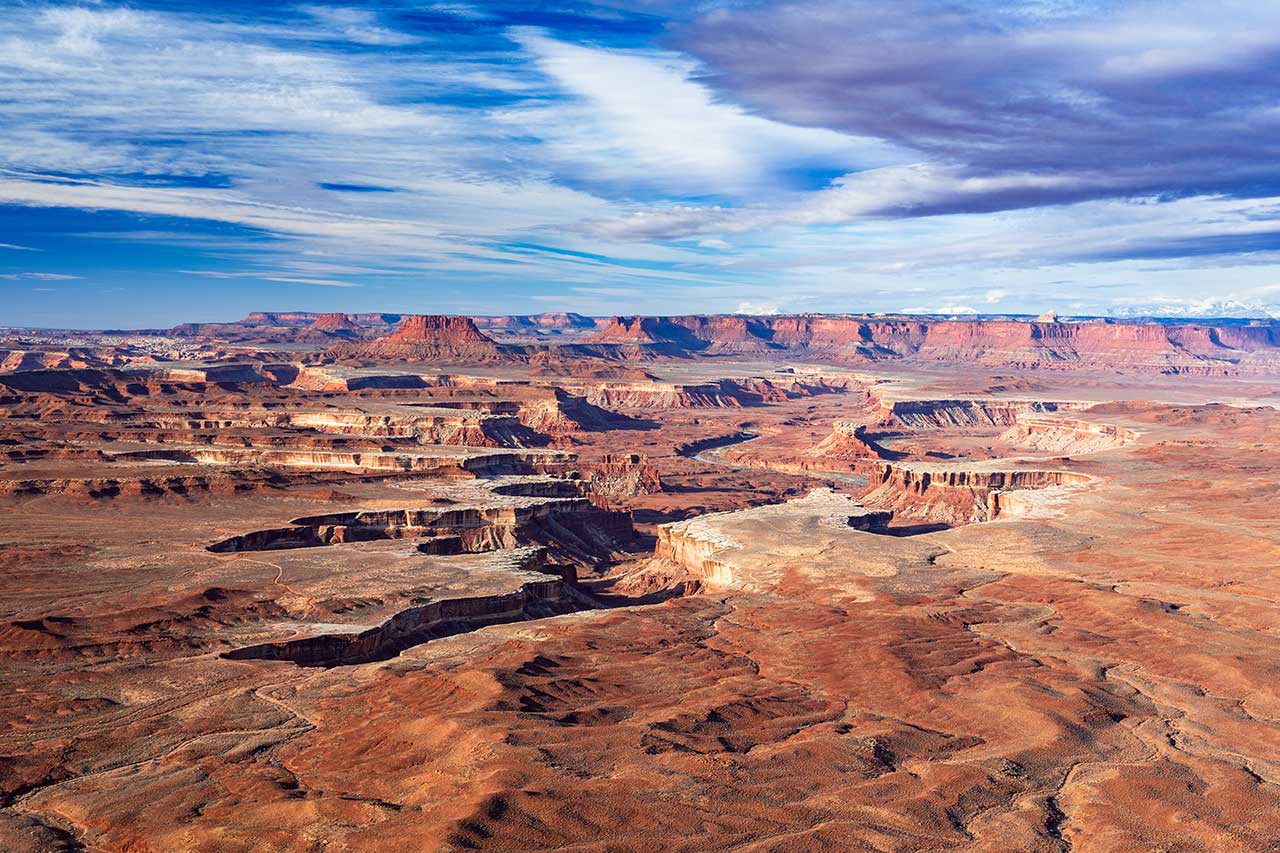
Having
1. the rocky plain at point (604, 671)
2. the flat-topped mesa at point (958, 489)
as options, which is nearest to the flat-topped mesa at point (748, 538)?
the rocky plain at point (604, 671)

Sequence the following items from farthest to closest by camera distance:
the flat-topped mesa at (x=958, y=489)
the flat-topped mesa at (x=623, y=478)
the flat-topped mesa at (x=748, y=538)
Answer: the flat-topped mesa at (x=623, y=478) < the flat-topped mesa at (x=958, y=489) < the flat-topped mesa at (x=748, y=538)

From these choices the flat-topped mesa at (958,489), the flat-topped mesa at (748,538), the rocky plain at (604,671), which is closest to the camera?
the rocky plain at (604,671)

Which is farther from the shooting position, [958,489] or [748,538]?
[958,489]

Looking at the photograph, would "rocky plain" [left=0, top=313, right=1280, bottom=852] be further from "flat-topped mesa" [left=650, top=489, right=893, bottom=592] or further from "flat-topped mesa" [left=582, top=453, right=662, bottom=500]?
"flat-topped mesa" [left=582, top=453, right=662, bottom=500]

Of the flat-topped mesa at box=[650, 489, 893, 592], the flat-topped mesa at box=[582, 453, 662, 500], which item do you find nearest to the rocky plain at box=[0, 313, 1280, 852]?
the flat-topped mesa at box=[650, 489, 893, 592]

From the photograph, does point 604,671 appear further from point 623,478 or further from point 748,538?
point 623,478

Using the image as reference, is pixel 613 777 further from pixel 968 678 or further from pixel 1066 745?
pixel 968 678

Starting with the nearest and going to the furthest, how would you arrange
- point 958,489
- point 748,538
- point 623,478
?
point 748,538 → point 958,489 → point 623,478

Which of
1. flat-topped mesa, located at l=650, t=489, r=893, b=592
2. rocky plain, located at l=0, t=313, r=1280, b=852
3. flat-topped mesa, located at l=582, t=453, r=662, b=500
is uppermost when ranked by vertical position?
rocky plain, located at l=0, t=313, r=1280, b=852

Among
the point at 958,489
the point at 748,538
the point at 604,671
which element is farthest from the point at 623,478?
the point at 604,671

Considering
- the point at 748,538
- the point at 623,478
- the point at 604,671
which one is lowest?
the point at 623,478

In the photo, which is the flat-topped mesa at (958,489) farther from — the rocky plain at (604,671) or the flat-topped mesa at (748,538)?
the flat-topped mesa at (748,538)
